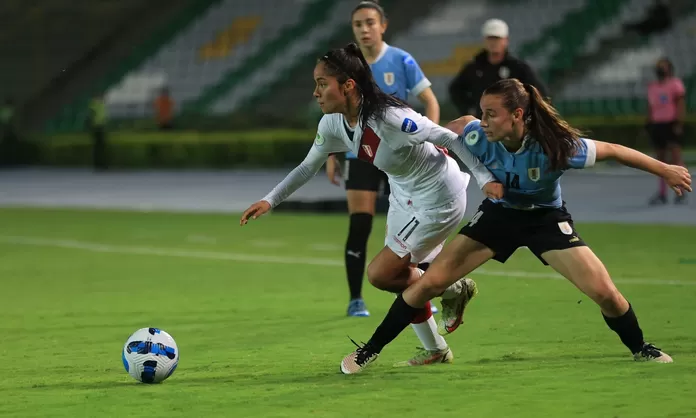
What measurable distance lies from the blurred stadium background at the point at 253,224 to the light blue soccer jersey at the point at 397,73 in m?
1.72

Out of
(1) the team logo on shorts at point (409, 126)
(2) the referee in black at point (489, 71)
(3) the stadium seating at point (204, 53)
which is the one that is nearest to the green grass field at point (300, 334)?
(1) the team logo on shorts at point (409, 126)

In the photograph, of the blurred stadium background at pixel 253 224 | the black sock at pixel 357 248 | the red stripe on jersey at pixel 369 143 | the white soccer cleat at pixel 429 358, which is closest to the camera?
the blurred stadium background at pixel 253 224

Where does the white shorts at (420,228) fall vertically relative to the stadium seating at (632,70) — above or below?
Result: above

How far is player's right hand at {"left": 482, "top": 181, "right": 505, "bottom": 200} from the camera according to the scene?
6.90 metres

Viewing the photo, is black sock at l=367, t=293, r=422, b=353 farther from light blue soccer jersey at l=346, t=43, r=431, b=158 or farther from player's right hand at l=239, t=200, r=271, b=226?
light blue soccer jersey at l=346, t=43, r=431, b=158

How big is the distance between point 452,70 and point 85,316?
2682 cm

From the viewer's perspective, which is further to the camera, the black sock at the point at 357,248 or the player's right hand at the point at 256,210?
the black sock at the point at 357,248

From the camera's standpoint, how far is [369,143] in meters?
7.53

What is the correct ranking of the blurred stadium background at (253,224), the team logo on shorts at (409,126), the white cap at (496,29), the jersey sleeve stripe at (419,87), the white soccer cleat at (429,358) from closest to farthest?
the blurred stadium background at (253,224) → the team logo on shorts at (409,126) → the white soccer cleat at (429,358) → the jersey sleeve stripe at (419,87) → the white cap at (496,29)

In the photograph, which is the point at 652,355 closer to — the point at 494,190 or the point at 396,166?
the point at 494,190

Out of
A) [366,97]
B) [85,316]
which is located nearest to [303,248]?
[85,316]

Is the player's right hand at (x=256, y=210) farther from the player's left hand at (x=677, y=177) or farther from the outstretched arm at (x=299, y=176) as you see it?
the player's left hand at (x=677, y=177)

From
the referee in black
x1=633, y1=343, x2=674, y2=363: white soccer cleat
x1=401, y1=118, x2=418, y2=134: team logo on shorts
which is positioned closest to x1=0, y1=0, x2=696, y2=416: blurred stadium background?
x1=633, y1=343, x2=674, y2=363: white soccer cleat

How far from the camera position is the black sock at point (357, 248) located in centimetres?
998
